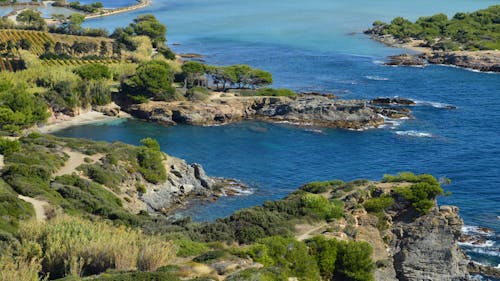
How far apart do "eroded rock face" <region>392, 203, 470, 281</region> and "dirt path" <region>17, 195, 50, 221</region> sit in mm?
27296

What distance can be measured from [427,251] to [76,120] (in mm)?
68430

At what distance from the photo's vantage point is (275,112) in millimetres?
109188

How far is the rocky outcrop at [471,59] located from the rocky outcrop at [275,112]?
4550cm

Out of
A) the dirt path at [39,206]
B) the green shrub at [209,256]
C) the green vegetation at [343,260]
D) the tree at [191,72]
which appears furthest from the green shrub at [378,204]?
the tree at [191,72]

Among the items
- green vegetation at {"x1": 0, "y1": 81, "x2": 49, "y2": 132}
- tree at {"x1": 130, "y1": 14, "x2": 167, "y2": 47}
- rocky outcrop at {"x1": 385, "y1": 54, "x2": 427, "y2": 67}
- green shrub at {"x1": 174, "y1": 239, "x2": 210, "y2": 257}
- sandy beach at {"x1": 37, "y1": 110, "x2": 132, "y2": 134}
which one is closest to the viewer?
green shrub at {"x1": 174, "y1": 239, "x2": 210, "y2": 257}

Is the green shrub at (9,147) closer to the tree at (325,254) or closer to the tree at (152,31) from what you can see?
the tree at (325,254)

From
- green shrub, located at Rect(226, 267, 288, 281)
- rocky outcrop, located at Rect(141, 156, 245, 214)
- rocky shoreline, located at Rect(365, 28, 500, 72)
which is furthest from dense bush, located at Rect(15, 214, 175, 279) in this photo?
rocky shoreline, located at Rect(365, 28, 500, 72)

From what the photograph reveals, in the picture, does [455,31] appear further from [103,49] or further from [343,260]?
[343,260]

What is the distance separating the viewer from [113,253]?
32.7 meters

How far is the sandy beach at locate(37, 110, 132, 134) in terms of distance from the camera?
9830cm

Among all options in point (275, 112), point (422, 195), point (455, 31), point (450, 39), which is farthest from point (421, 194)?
point (455, 31)

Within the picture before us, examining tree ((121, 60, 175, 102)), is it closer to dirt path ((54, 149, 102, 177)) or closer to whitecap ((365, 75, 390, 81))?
dirt path ((54, 149, 102, 177))

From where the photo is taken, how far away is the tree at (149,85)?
110375mm

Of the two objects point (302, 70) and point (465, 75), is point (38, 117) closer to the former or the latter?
point (302, 70)
